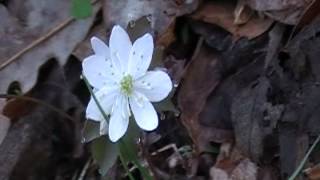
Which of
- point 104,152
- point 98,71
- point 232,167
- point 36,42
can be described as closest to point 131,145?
point 104,152

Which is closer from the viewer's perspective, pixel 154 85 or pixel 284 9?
pixel 154 85

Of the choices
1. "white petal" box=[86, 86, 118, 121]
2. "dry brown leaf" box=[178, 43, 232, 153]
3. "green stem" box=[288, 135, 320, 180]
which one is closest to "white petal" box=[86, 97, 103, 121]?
"white petal" box=[86, 86, 118, 121]

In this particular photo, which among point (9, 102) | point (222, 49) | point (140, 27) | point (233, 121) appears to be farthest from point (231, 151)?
point (9, 102)

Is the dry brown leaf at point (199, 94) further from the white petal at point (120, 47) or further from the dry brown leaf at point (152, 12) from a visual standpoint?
the white petal at point (120, 47)

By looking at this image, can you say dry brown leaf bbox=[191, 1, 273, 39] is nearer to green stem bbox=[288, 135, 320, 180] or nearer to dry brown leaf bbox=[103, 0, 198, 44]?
dry brown leaf bbox=[103, 0, 198, 44]

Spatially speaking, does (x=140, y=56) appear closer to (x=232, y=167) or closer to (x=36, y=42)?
(x=232, y=167)

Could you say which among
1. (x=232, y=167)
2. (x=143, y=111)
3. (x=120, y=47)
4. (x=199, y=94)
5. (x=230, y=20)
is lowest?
(x=232, y=167)

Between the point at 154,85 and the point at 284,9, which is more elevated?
the point at 154,85
